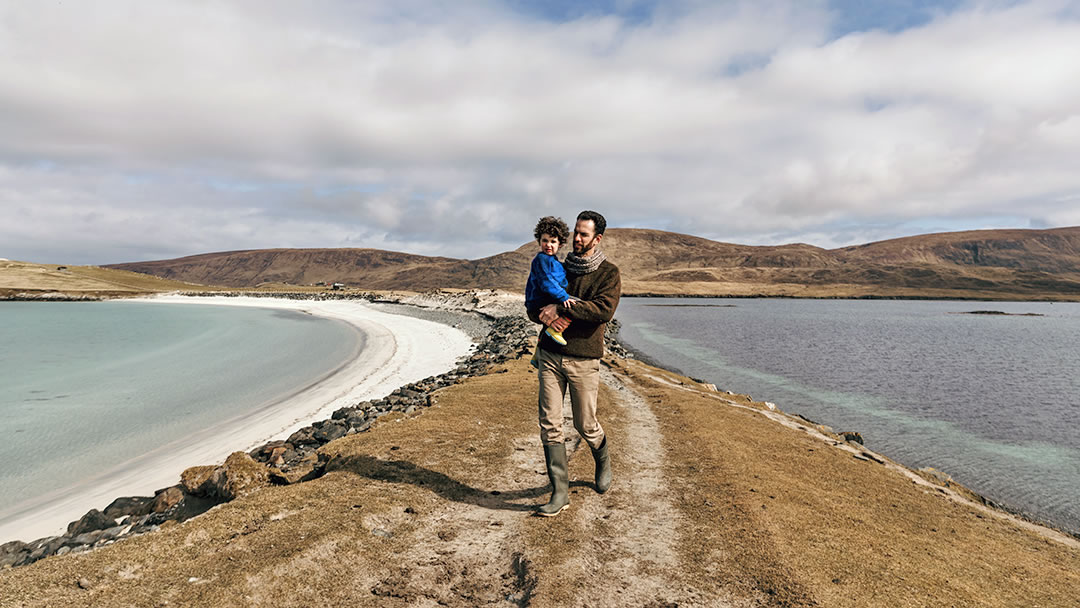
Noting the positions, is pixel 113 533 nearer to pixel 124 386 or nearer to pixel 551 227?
pixel 551 227

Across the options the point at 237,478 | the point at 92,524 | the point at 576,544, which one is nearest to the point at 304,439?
the point at 92,524

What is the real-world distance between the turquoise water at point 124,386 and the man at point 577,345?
1323cm

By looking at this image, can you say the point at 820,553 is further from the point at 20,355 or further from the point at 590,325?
the point at 20,355

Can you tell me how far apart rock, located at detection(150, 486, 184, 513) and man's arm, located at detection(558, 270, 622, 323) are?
8.19 metres

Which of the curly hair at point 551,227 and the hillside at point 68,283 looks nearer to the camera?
the curly hair at point 551,227

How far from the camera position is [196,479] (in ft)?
29.4

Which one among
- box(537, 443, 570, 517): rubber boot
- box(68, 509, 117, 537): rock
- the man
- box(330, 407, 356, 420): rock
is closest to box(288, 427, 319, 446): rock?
box(330, 407, 356, 420): rock

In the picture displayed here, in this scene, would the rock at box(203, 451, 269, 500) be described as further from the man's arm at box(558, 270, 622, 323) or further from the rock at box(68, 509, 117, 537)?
the man's arm at box(558, 270, 622, 323)

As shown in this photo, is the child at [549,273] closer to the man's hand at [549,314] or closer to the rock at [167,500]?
the man's hand at [549,314]

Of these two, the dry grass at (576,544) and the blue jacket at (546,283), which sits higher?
the blue jacket at (546,283)

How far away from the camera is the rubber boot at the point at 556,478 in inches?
257

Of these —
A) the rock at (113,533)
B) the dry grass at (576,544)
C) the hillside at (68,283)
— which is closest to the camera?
the dry grass at (576,544)

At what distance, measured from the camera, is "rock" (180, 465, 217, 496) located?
8789mm

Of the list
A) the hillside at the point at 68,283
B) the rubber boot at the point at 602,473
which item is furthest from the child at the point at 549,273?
the hillside at the point at 68,283
